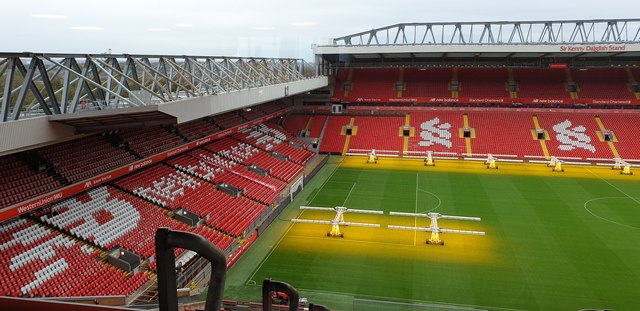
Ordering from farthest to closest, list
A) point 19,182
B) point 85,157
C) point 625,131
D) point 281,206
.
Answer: point 625,131 → point 281,206 → point 85,157 → point 19,182

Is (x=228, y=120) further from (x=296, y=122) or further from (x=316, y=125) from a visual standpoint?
(x=316, y=125)

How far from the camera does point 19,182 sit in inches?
645

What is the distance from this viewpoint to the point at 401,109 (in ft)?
153

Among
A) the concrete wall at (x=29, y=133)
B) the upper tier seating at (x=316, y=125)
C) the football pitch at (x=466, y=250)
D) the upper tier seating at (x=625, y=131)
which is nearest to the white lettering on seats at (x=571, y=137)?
the upper tier seating at (x=625, y=131)

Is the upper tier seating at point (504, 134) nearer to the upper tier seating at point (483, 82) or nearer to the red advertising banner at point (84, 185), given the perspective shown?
the upper tier seating at point (483, 82)

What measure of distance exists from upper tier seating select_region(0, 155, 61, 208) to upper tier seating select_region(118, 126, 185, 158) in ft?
19.0

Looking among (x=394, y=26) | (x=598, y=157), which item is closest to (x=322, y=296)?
(x=598, y=157)

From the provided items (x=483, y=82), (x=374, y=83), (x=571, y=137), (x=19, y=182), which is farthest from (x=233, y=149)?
(x=571, y=137)

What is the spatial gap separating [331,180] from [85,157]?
58.2 feet

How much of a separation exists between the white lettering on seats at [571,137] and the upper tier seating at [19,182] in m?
A: 39.2

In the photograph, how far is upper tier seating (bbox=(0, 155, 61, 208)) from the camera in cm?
1554

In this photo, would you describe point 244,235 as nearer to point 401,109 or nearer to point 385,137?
point 385,137

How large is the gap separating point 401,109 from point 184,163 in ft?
87.5

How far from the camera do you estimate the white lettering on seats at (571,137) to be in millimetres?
39125
